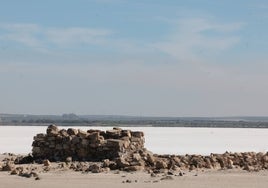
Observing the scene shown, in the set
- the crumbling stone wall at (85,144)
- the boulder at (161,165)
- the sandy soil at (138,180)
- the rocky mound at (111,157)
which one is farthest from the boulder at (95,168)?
the crumbling stone wall at (85,144)

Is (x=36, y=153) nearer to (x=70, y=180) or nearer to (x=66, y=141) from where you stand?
(x=66, y=141)

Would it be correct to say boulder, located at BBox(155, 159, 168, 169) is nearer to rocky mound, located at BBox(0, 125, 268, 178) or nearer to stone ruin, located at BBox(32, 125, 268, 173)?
rocky mound, located at BBox(0, 125, 268, 178)

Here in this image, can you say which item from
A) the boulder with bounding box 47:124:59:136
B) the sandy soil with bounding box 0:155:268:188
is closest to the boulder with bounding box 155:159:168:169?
the sandy soil with bounding box 0:155:268:188

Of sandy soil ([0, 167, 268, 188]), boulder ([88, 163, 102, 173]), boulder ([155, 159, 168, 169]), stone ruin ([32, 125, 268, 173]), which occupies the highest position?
stone ruin ([32, 125, 268, 173])

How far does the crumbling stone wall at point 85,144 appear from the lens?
71.3 feet

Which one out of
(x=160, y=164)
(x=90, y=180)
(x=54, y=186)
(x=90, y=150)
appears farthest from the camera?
(x=90, y=150)

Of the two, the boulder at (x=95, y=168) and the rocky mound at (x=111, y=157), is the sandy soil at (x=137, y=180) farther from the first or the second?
the rocky mound at (x=111, y=157)

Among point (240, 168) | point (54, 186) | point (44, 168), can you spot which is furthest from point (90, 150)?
point (54, 186)

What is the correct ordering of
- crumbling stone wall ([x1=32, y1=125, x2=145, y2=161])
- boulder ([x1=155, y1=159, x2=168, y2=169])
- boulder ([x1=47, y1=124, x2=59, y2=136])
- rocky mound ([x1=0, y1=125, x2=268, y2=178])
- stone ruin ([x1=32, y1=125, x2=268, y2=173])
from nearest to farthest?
boulder ([x1=155, y1=159, x2=168, y2=169]), rocky mound ([x1=0, y1=125, x2=268, y2=178]), stone ruin ([x1=32, y1=125, x2=268, y2=173]), crumbling stone wall ([x1=32, y1=125, x2=145, y2=161]), boulder ([x1=47, y1=124, x2=59, y2=136])

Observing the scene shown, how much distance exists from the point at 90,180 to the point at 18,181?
1.76 metres

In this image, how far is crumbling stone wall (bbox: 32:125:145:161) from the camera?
2172 cm

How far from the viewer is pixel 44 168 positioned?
19.7 m

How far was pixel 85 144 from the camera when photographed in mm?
21938

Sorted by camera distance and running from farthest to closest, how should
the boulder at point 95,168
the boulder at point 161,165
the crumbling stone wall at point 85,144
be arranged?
the crumbling stone wall at point 85,144, the boulder at point 161,165, the boulder at point 95,168
